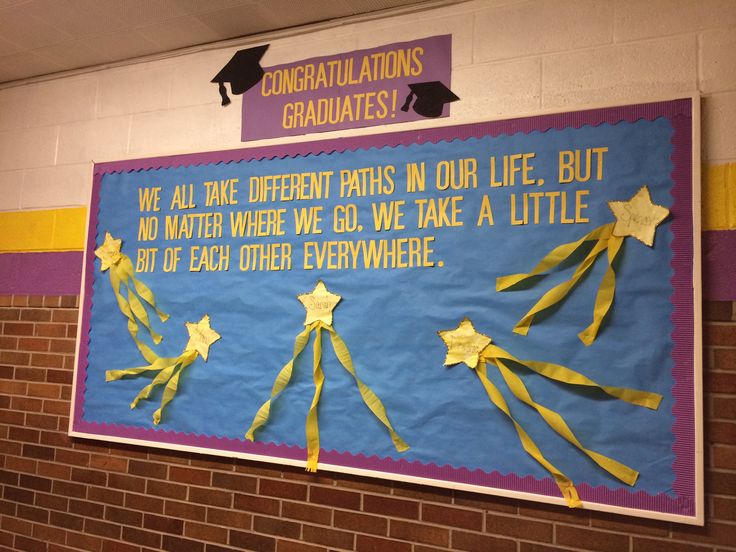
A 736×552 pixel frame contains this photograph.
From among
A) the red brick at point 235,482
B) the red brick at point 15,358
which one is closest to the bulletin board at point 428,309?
the red brick at point 235,482

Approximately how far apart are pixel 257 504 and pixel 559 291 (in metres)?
1.22

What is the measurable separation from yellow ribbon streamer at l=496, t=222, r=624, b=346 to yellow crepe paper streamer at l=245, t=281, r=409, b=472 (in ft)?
1.69

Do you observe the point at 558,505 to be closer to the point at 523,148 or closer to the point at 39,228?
the point at 523,148

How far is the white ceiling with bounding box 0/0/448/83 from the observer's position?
1.90m

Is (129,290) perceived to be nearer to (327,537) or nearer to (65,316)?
(65,316)

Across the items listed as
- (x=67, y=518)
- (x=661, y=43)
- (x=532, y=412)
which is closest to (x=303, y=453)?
(x=532, y=412)

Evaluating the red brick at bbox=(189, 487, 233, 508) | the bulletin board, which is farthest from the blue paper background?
the red brick at bbox=(189, 487, 233, 508)

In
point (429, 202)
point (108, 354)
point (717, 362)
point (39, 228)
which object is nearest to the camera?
point (717, 362)

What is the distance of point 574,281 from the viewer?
1.56 metres

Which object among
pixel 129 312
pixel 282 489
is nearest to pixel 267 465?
pixel 282 489

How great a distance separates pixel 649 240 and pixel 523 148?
1.44ft

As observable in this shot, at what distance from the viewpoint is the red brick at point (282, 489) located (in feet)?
6.06

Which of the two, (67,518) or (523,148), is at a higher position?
(523,148)

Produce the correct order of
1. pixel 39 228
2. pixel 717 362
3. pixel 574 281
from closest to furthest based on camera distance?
pixel 717 362
pixel 574 281
pixel 39 228
